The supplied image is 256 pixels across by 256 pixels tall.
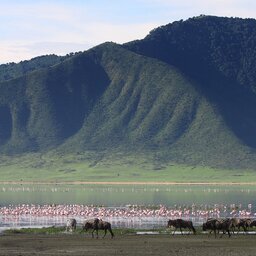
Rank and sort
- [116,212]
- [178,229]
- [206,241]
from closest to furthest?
1. [206,241]
2. [178,229]
3. [116,212]

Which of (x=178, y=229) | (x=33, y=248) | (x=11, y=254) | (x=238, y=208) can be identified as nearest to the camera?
(x=11, y=254)

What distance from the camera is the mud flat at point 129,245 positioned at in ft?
156

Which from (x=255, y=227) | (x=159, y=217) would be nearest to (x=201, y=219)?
(x=159, y=217)

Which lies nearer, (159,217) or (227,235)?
(227,235)

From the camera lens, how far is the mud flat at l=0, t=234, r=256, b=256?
156 feet

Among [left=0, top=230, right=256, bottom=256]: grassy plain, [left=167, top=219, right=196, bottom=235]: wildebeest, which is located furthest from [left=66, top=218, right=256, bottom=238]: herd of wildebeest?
[left=0, top=230, right=256, bottom=256]: grassy plain

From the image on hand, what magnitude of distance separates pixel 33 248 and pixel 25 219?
3776 centimetres

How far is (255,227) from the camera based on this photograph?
67812 millimetres

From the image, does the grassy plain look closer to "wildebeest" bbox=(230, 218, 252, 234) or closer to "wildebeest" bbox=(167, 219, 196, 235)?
"wildebeest" bbox=(167, 219, 196, 235)

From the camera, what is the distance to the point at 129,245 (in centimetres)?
5188

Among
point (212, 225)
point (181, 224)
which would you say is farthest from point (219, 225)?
point (181, 224)

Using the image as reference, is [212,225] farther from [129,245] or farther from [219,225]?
[129,245]

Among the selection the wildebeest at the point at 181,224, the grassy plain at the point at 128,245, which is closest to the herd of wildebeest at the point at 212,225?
the wildebeest at the point at 181,224

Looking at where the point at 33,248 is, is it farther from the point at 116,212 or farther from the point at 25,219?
the point at 116,212
